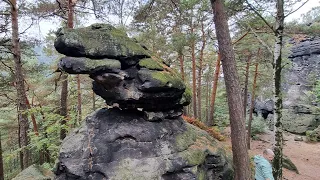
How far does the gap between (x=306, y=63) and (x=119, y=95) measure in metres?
26.4

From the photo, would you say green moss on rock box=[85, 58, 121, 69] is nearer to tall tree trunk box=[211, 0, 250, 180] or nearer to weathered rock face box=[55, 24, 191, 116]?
weathered rock face box=[55, 24, 191, 116]

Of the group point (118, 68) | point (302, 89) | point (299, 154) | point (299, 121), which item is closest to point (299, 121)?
point (299, 121)

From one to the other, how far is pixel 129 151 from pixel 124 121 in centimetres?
67

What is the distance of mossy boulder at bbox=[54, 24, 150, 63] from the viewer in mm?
4188

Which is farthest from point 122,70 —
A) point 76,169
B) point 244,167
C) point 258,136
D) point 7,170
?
point 7,170

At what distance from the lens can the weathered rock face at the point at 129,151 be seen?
15.0 feet

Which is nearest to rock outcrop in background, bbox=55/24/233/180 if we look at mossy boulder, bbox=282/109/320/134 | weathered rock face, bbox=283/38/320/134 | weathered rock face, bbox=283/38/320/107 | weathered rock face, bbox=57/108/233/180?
weathered rock face, bbox=57/108/233/180

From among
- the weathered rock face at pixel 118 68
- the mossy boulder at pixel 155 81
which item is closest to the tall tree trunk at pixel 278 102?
the weathered rock face at pixel 118 68

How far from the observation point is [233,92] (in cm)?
555

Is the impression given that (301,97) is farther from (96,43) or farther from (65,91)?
(96,43)

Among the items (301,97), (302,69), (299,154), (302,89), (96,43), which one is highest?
(302,69)

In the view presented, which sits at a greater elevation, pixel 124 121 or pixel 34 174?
pixel 124 121

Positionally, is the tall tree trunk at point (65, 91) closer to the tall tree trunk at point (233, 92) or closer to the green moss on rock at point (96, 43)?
the green moss on rock at point (96, 43)

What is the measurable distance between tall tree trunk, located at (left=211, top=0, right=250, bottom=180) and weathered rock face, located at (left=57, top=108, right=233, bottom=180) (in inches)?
31.7
